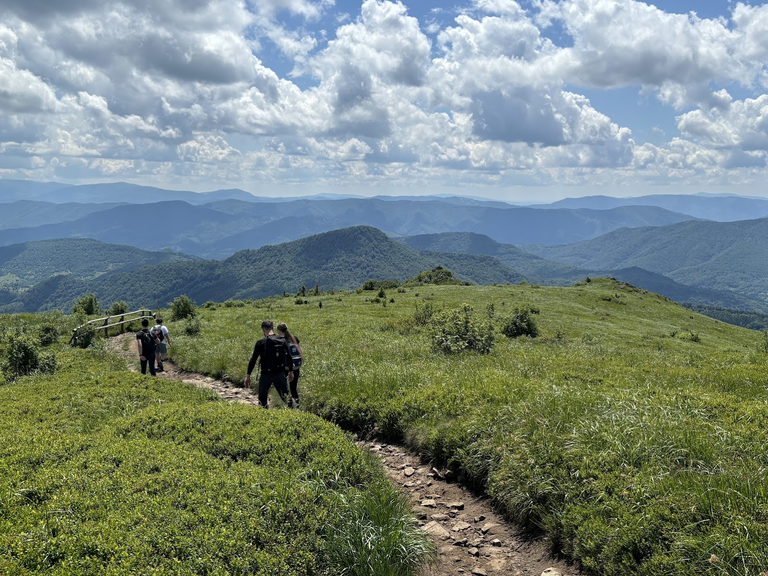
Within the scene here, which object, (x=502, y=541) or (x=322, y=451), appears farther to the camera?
(x=322, y=451)

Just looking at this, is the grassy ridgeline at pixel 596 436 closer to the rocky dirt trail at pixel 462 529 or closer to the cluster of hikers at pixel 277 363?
the rocky dirt trail at pixel 462 529

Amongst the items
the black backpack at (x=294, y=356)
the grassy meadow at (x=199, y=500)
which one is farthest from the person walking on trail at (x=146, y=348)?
the black backpack at (x=294, y=356)

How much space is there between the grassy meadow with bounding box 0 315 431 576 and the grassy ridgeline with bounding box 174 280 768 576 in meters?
2.13

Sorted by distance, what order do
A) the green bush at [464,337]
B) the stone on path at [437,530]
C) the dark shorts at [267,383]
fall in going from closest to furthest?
the stone on path at [437,530]
the dark shorts at [267,383]
the green bush at [464,337]

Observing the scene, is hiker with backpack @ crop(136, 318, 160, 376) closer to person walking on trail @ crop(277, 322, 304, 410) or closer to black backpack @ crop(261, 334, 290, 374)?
person walking on trail @ crop(277, 322, 304, 410)

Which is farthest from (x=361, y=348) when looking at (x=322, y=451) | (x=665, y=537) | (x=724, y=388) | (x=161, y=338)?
(x=665, y=537)

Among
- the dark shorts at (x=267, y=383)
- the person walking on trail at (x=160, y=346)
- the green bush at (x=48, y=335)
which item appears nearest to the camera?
the dark shorts at (x=267, y=383)

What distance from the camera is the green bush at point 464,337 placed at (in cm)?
1778

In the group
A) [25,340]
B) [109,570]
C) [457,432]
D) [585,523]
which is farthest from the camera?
[25,340]

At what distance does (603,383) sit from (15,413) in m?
15.6

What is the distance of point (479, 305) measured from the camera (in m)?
43.9

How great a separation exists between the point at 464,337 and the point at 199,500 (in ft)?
45.0

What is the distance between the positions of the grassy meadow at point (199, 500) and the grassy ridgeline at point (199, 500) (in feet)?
0.06

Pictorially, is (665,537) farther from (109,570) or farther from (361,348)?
(361,348)
